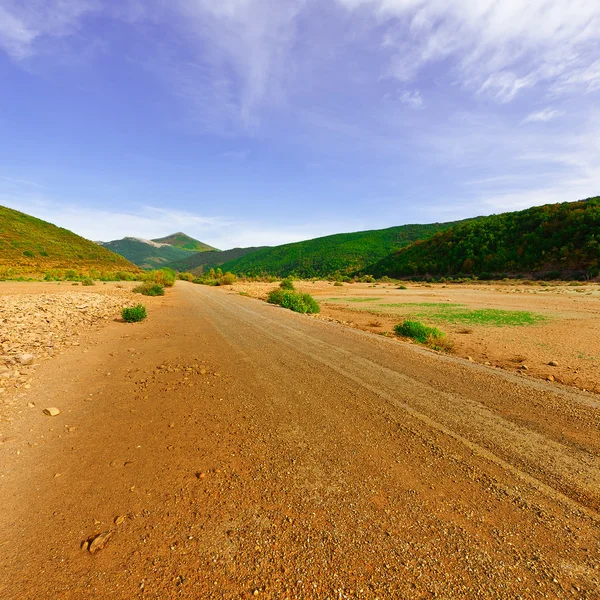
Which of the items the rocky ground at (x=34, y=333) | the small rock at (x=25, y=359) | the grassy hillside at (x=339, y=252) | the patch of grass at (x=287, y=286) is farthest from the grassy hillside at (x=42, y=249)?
the grassy hillside at (x=339, y=252)

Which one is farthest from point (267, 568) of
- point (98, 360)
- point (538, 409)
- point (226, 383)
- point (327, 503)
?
point (98, 360)

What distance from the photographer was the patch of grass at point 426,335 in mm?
9394

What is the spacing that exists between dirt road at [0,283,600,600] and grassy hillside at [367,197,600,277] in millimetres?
44753

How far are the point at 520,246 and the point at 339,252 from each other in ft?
228

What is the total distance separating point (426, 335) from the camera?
10.3 meters

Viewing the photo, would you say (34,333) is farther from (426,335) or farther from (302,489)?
(426,335)

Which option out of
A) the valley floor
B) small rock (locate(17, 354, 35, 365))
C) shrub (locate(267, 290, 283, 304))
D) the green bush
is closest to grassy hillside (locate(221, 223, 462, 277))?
shrub (locate(267, 290, 283, 304))

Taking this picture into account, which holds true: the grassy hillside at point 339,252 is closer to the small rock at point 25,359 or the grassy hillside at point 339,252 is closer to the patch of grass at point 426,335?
the patch of grass at point 426,335

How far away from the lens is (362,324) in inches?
551

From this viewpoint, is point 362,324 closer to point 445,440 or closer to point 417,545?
point 445,440

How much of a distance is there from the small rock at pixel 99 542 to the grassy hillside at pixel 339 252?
8977cm

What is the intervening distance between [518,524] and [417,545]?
3.04ft

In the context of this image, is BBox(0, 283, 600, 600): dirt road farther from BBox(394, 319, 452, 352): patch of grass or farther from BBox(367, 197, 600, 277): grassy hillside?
BBox(367, 197, 600, 277): grassy hillside

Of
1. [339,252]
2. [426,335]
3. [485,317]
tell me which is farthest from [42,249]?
[339,252]
